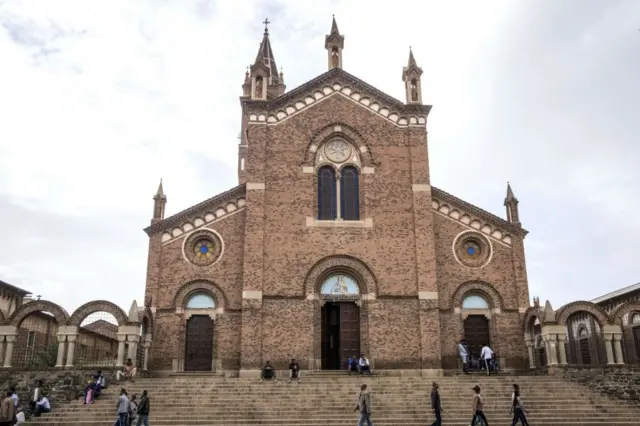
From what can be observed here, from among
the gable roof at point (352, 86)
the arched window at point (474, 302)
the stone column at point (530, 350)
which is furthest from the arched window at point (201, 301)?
the stone column at point (530, 350)

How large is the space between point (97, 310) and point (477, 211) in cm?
1940

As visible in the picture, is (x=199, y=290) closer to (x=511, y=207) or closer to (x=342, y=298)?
(x=342, y=298)

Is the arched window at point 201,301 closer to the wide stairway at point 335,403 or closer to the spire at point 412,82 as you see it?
the wide stairway at point 335,403

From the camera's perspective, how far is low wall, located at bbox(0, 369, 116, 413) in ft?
77.0

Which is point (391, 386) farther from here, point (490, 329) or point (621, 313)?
point (621, 313)

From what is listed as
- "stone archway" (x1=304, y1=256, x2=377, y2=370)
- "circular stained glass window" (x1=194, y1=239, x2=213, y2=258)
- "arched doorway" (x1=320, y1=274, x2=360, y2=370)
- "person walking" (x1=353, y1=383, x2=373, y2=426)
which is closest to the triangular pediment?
"circular stained glass window" (x1=194, y1=239, x2=213, y2=258)

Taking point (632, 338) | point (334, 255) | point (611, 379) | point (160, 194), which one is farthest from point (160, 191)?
point (632, 338)

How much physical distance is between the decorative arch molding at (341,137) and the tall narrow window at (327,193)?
0.86 metres

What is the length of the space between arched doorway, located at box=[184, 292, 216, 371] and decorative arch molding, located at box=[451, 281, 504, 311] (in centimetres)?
1221

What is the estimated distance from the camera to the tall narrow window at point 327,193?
30938 mm

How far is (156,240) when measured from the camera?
30.8m

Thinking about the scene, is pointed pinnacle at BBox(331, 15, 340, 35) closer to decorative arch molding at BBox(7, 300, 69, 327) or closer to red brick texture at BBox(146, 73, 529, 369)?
red brick texture at BBox(146, 73, 529, 369)

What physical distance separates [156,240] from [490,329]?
17357 millimetres

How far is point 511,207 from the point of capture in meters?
32.9
